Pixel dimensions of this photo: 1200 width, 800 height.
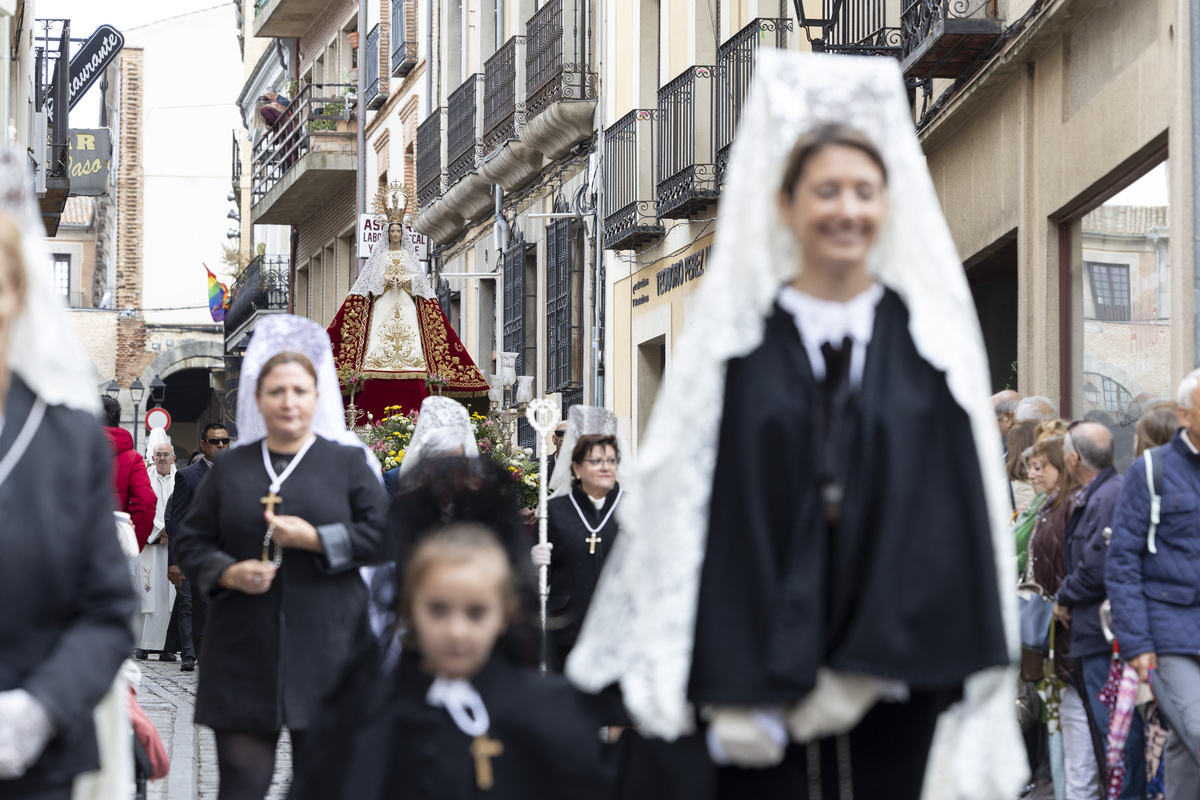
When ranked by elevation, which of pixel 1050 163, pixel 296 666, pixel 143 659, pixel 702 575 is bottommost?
pixel 143 659

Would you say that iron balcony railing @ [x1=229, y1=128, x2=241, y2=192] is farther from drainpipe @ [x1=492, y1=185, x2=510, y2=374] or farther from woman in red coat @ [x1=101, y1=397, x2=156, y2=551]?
woman in red coat @ [x1=101, y1=397, x2=156, y2=551]

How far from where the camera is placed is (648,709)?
3666 mm

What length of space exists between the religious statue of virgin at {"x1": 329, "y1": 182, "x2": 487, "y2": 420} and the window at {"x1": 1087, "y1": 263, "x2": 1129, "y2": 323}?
6377 mm

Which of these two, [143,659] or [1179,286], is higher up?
[1179,286]

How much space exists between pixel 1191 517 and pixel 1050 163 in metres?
5.47

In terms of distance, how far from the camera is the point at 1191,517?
24.1ft

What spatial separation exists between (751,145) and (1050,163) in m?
8.98

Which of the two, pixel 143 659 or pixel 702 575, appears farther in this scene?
pixel 143 659

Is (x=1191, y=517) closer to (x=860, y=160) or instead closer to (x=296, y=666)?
(x=296, y=666)

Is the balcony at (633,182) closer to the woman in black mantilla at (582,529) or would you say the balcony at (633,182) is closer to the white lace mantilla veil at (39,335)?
the woman in black mantilla at (582,529)

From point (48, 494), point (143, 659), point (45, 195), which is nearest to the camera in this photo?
point (48, 494)

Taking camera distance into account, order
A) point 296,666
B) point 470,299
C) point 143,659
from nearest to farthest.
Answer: point 296,666 < point 143,659 < point 470,299

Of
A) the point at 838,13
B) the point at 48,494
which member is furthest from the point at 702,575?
the point at 838,13

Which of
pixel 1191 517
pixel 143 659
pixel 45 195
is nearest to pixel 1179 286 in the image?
pixel 1191 517
